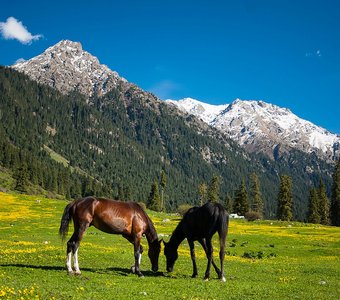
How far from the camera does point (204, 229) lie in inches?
755

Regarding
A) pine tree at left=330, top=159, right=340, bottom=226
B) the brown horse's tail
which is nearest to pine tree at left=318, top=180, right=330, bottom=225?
pine tree at left=330, top=159, right=340, bottom=226

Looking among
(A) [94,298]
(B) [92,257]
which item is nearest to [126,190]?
(B) [92,257]

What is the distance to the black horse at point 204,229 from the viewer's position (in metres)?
18.5

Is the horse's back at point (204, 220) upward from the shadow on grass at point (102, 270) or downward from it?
upward

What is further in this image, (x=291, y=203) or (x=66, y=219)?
(x=291, y=203)

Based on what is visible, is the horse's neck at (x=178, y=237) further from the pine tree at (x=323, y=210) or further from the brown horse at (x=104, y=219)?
the pine tree at (x=323, y=210)

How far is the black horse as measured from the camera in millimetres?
18453

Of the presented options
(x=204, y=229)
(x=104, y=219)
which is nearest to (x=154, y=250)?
(x=204, y=229)

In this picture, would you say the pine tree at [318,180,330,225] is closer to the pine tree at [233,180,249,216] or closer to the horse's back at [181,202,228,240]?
the pine tree at [233,180,249,216]

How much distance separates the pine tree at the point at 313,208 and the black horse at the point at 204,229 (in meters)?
105

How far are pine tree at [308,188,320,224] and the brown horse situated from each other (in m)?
107

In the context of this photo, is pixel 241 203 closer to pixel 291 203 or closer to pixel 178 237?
pixel 291 203

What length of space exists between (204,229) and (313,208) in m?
107

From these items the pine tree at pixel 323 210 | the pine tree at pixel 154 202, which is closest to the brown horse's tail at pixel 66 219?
the pine tree at pixel 323 210
